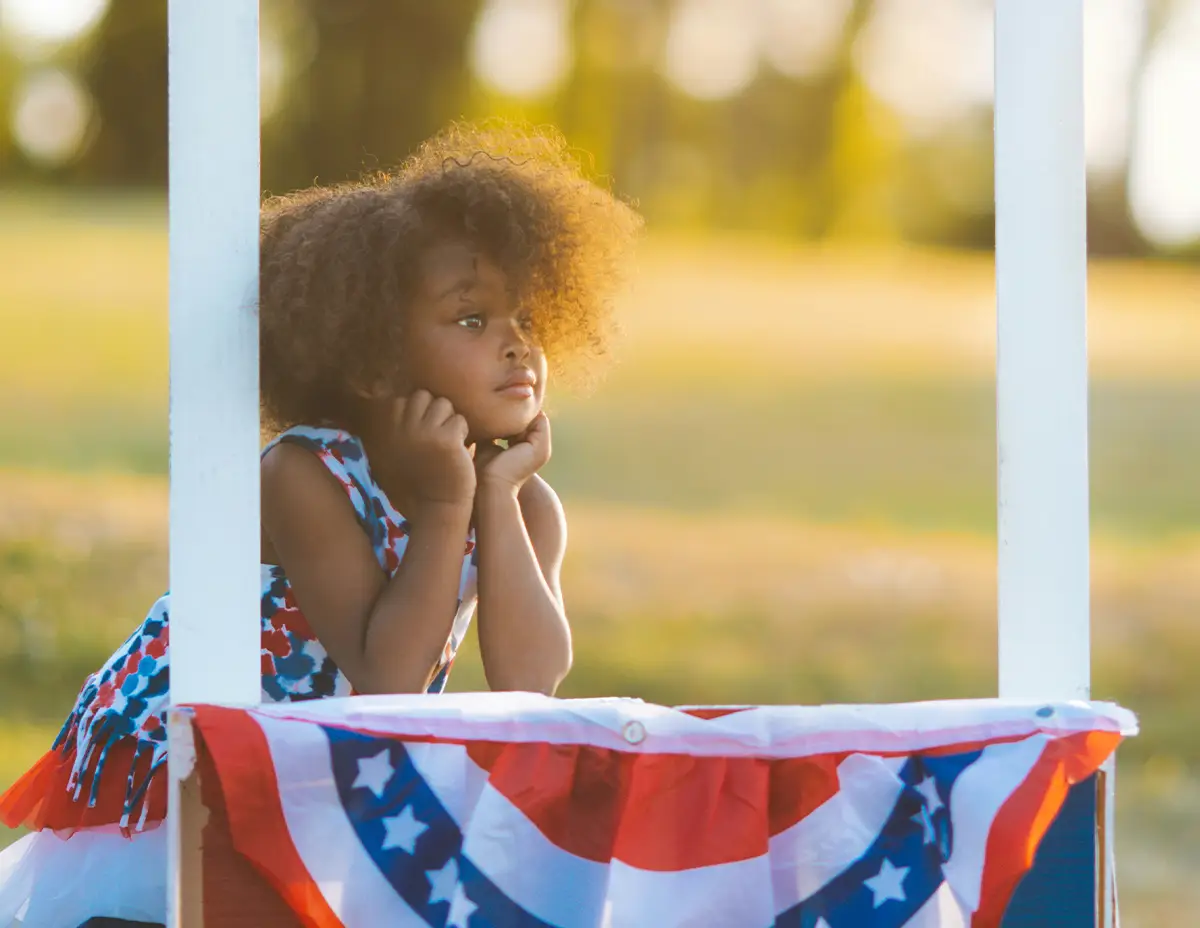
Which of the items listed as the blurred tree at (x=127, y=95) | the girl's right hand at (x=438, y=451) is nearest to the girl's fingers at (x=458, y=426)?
the girl's right hand at (x=438, y=451)

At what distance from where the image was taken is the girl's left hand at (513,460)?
1853 millimetres

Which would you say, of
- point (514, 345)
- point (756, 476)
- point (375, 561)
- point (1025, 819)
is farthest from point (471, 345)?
point (756, 476)

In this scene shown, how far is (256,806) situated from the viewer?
123 cm

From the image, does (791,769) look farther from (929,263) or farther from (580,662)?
(929,263)

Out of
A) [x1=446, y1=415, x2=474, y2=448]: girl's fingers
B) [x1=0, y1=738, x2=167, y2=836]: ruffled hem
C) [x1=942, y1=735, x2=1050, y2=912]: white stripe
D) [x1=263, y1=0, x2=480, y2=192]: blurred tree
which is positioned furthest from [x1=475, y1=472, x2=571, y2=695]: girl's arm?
[x1=263, y1=0, x2=480, y2=192]: blurred tree

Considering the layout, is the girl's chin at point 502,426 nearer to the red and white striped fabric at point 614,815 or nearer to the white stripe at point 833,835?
the red and white striped fabric at point 614,815

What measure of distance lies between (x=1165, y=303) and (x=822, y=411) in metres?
2.38

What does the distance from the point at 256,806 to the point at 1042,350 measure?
2.77ft

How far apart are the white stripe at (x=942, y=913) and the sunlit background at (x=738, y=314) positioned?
16.1 feet

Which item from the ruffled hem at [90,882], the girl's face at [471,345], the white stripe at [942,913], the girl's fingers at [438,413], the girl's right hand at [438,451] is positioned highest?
the girl's face at [471,345]

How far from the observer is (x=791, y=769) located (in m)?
A: 1.27

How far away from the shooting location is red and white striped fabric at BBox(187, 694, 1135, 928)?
4.07 ft

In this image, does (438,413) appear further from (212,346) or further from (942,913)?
(942,913)

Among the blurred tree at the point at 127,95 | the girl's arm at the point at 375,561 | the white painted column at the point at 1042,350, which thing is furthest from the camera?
the blurred tree at the point at 127,95
